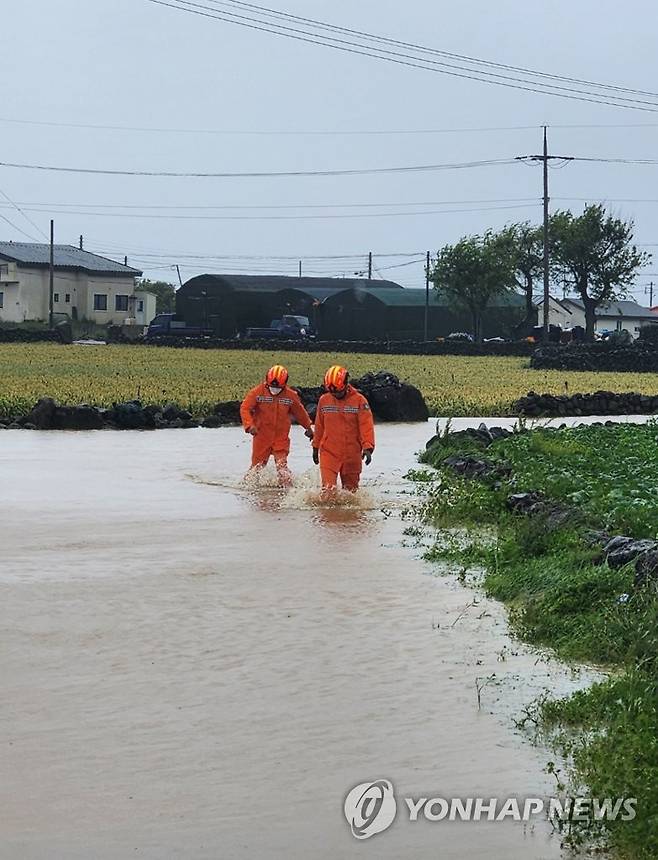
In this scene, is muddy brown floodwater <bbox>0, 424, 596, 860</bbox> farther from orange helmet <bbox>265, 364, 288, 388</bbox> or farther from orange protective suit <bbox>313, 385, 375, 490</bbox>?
orange helmet <bbox>265, 364, 288, 388</bbox>

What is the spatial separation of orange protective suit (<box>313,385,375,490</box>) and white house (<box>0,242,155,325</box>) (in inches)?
2983

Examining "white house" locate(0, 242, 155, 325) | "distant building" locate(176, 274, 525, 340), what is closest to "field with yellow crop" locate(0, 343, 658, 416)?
"distant building" locate(176, 274, 525, 340)

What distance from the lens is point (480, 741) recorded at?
24.2 feet

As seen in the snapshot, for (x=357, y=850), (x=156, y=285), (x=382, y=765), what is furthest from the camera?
(x=156, y=285)

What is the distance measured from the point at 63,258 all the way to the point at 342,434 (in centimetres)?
8300

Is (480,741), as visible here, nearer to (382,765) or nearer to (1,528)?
(382,765)

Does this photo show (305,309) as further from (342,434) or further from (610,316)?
(342,434)

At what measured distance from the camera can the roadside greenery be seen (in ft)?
21.6

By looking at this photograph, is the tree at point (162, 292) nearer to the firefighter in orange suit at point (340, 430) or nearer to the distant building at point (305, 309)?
the distant building at point (305, 309)

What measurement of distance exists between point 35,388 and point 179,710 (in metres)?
27.9

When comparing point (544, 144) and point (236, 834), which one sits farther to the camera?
point (544, 144)

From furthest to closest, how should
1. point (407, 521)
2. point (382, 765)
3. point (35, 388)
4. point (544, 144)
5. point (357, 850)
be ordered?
point (544, 144) < point (35, 388) < point (407, 521) < point (382, 765) < point (357, 850)

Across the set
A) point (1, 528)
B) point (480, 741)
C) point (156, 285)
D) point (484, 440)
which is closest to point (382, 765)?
point (480, 741)

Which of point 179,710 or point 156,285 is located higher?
point 156,285
